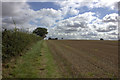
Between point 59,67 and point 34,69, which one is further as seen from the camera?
point 59,67

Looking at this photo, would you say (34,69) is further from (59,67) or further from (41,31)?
(41,31)

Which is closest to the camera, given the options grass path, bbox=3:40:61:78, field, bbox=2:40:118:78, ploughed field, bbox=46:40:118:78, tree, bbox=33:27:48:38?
grass path, bbox=3:40:61:78

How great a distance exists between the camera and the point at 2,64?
6.59 metres

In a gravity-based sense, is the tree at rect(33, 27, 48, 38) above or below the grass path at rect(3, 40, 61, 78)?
above

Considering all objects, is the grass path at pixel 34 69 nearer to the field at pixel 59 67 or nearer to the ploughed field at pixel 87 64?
the field at pixel 59 67

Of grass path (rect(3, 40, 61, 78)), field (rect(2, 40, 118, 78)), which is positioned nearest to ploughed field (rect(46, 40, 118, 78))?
field (rect(2, 40, 118, 78))

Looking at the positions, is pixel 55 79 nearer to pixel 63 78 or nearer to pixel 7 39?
pixel 63 78

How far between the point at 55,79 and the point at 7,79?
78.4 inches

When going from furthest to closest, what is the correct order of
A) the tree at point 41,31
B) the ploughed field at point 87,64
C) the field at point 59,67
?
the tree at point 41,31, the ploughed field at point 87,64, the field at point 59,67

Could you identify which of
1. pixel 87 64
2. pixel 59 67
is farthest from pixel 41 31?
pixel 59 67

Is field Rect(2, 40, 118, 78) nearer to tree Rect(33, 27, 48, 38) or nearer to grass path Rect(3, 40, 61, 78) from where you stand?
grass path Rect(3, 40, 61, 78)

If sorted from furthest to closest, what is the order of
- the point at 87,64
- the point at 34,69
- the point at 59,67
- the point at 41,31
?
the point at 41,31 < the point at 87,64 < the point at 59,67 < the point at 34,69

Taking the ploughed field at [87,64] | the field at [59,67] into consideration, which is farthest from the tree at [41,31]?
the field at [59,67]

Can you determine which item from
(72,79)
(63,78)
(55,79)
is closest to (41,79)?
(55,79)
